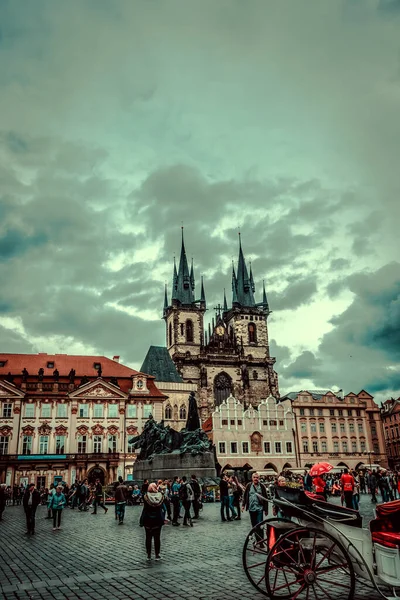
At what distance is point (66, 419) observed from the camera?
168 ft

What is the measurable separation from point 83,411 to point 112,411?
279cm

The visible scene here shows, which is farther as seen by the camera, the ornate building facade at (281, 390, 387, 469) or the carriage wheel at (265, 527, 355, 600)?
the ornate building facade at (281, 390, 387, 469)

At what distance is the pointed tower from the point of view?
86.9 metres

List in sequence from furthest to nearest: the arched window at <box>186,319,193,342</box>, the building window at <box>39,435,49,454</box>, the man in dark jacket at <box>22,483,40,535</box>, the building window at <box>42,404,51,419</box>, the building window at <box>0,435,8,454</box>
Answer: the arched window at <box>186,319,193,342</box>, the building window at <box>42,404,51,419</box>, the building window at <box>39,435,49,454</box>, the building window at <box>0,435,8,454</box>, the man in dark jacket at <box>22,483,40,535</box>

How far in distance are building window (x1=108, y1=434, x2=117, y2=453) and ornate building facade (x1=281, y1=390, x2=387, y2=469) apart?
84.6ft

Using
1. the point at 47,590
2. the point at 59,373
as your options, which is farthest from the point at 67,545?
the point at 59,373

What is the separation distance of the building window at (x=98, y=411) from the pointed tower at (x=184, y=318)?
3123 cm

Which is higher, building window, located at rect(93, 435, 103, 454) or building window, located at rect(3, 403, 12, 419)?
building window, located at rect(3, 403, 12, 419)

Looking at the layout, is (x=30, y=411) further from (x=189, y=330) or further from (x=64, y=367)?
(x=189, y=330)

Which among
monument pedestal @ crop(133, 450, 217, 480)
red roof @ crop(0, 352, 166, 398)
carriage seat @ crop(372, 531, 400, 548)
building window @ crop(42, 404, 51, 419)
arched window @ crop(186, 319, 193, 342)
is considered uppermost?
arched window @ crop(186, 319, 193, 342)

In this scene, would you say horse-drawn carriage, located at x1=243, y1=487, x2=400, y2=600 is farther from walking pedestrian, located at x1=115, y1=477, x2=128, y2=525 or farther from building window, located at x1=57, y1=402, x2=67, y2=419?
building window, located at x1=57, y1=402, x2=67, y2=419

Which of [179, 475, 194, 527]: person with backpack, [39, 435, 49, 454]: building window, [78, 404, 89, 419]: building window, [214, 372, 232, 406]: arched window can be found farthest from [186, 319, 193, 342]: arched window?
[179, 475, 194, 527]: person with backpack

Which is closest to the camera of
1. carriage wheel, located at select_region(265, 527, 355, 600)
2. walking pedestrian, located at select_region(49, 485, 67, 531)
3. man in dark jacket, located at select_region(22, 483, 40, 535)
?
carriage wheel, located at select_region(265, 527, 355, 600)

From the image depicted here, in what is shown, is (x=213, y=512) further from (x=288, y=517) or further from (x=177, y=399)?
(x=177, y=399)
